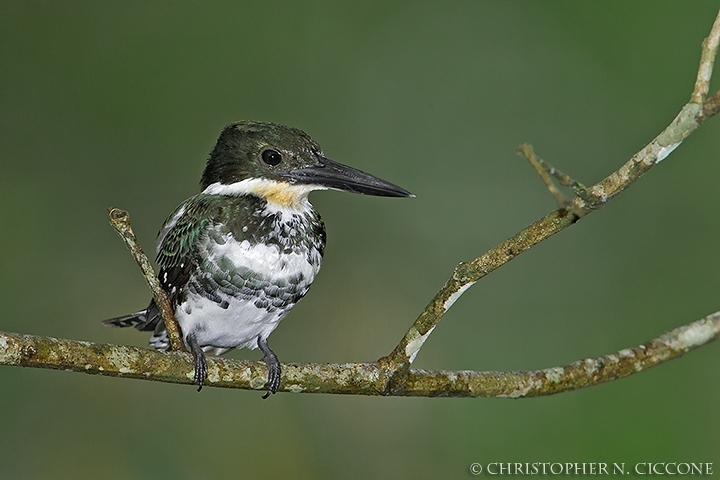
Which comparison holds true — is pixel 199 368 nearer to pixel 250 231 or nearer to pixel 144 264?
pixel 144 264

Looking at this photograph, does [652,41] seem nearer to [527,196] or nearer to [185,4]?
[527,196]

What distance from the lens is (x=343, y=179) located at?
8.90ft

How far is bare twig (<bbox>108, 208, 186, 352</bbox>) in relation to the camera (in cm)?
219

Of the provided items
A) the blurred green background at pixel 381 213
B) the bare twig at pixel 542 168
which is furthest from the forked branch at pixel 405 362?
the blurred green background at pixel 381 213

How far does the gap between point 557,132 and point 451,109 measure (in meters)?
0.71

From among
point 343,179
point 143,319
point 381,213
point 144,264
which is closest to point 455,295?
point 343,179

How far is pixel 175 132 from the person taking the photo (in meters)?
4.95

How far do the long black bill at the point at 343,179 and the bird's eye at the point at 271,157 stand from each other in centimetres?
4

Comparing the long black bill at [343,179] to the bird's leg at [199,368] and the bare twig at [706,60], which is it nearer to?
the bird's leg at [199,368]

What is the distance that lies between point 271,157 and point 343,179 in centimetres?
26

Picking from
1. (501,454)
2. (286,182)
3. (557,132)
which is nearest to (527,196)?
(557,132)

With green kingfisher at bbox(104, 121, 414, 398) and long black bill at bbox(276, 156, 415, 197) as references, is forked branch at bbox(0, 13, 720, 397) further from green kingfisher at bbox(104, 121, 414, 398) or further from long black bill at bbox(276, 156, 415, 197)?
long black bill at bbox(276, 156, 415, 197)

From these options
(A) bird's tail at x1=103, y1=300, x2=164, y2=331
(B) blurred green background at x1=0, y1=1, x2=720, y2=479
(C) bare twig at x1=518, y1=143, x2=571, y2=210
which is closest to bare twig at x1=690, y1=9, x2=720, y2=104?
(C) bare twig at x1=518, y1=143, x2=571, y2=210

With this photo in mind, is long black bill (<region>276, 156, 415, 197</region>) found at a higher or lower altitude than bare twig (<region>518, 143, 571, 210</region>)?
higher
